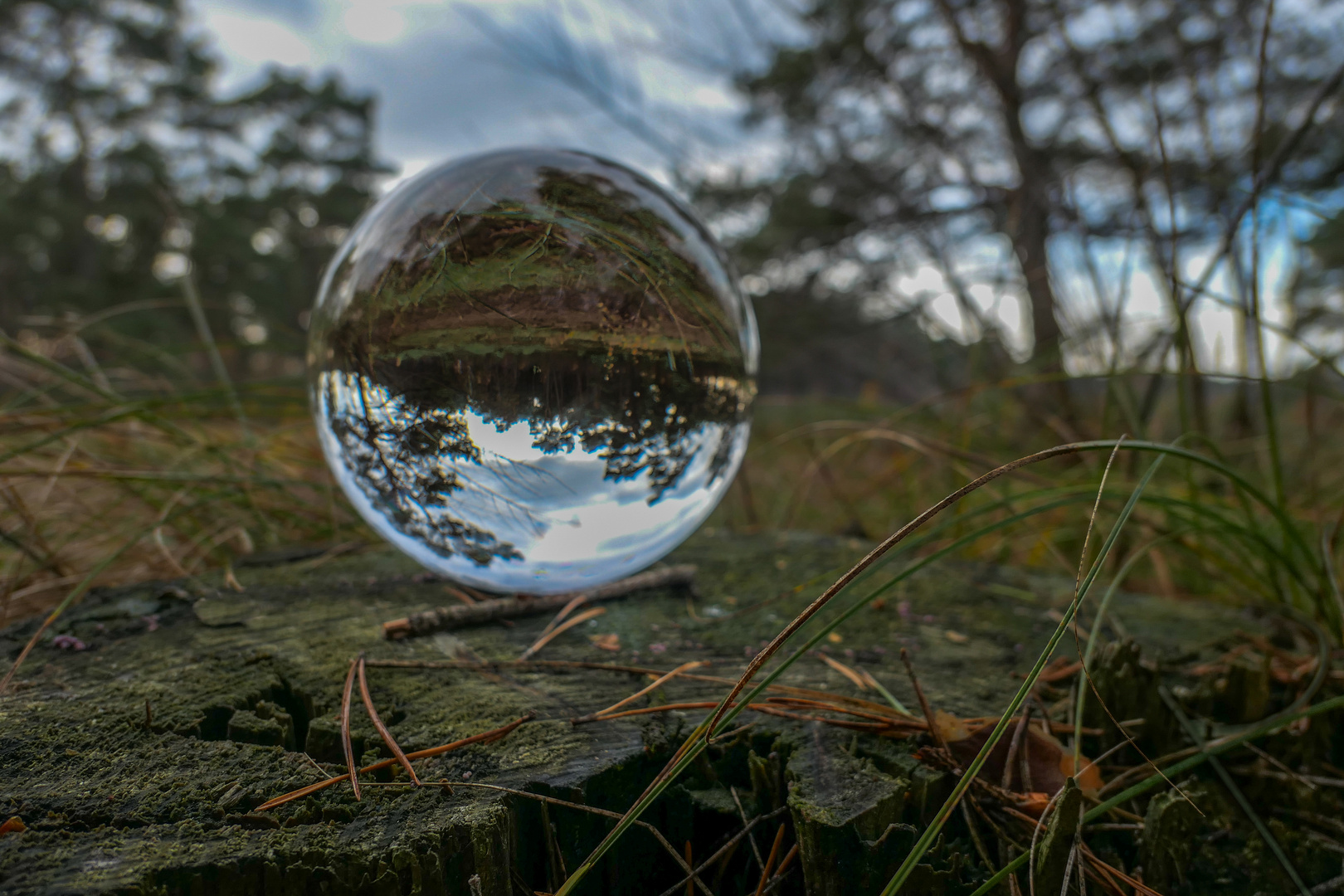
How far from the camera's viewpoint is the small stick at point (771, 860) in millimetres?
831

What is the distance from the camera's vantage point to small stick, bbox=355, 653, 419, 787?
86cm

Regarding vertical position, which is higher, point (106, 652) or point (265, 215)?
point (265, 215)

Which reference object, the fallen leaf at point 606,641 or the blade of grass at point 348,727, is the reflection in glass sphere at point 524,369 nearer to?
the fallen leaf at point 606,641

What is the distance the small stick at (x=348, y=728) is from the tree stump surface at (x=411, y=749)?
1 cm

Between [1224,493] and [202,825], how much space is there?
132 inches

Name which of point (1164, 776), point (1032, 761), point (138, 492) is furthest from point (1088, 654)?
point (138, 492)

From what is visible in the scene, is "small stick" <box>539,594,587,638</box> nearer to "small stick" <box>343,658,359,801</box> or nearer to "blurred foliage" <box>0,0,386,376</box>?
"small stick" <box>343,658,359,801</box>

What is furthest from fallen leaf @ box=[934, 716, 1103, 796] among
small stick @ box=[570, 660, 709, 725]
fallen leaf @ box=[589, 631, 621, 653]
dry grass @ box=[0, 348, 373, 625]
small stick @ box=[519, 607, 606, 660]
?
dry grass @ box=[0, 348, 373, 625]

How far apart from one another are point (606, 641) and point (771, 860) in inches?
21.2

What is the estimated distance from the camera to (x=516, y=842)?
0.81 m

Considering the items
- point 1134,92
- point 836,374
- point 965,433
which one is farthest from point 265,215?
point 965,433

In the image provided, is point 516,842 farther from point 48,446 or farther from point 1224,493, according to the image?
point 1224,493

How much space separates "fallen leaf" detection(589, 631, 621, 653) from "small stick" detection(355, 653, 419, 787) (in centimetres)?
40

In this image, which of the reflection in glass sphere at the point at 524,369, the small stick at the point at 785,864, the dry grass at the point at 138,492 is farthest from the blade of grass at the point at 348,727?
the dry grass at the point at 138,492
